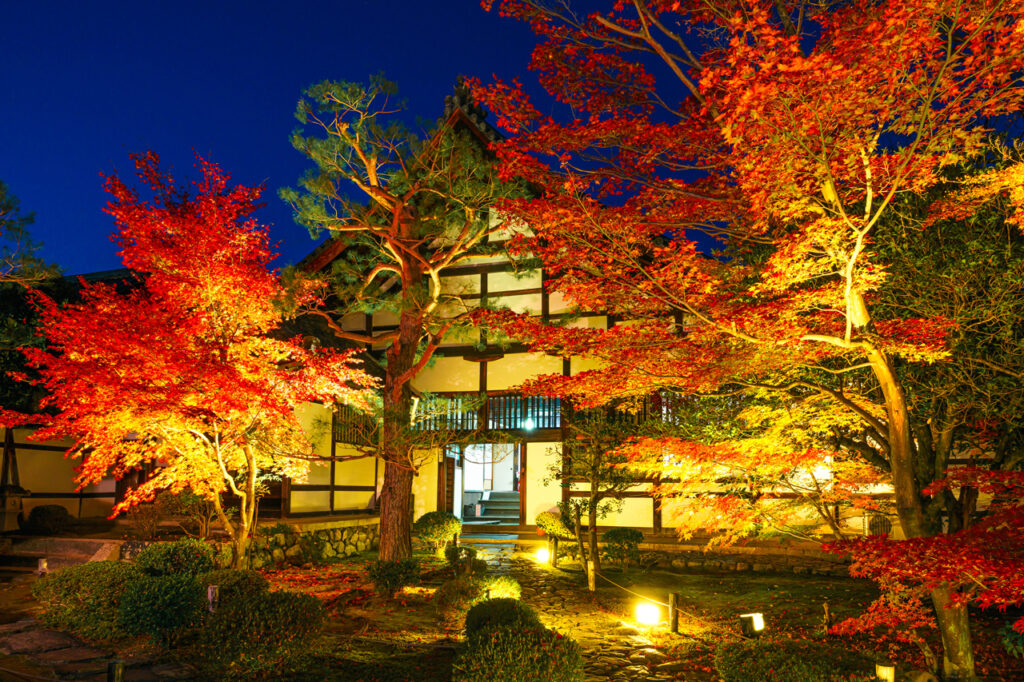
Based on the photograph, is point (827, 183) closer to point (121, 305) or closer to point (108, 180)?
point (121, 305)

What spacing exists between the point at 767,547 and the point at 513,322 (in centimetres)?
1015

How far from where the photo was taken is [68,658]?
7148mm

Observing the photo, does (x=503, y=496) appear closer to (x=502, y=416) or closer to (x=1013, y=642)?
(x=502, y=416)

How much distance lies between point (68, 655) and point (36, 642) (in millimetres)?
767

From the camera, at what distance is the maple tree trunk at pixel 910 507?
22.4ft

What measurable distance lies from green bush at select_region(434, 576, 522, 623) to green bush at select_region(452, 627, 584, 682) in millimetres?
3650

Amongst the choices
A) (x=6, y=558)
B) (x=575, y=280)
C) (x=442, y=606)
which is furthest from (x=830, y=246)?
(x=6, y=558)

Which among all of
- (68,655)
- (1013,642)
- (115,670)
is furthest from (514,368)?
(115,670)

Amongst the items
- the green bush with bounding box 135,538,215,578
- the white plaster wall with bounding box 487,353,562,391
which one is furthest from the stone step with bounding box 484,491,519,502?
the green bush with bounding box 135,538,215,578

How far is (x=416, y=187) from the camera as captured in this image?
40.9ft

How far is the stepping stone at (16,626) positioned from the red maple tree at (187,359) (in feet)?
6.12

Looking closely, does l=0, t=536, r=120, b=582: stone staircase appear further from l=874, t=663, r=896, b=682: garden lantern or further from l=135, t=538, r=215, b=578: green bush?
l=874, t=663, r=896, b=682: garden lantern

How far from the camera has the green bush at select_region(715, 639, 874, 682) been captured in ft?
18.7

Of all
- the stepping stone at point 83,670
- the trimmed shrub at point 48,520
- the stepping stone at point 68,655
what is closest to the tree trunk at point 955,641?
the stepping stone at point 83,670
